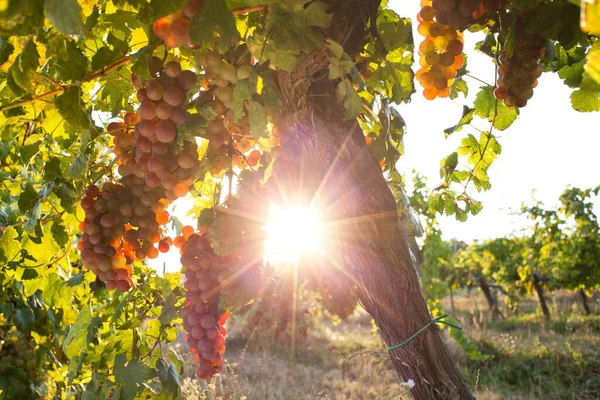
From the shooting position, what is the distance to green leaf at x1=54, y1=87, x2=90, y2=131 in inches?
43.1

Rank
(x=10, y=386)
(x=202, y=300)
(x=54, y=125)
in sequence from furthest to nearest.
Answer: (x=10, y=386) < (x=54, y=125) < (x=202, y=300)

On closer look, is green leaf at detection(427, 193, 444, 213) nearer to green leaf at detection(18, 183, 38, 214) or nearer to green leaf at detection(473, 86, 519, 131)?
green leaf at detection(473, 86, 519, 131)

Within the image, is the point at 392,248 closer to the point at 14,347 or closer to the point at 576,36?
the point at 576,36

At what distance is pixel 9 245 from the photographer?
1719mm

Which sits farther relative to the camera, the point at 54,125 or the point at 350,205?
the point at 54,125

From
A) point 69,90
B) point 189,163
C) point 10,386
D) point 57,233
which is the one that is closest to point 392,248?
point 189,163

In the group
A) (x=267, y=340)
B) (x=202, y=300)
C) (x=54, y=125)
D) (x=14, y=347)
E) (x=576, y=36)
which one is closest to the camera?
(x=576, y=36)

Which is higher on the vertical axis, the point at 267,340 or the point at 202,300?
the point at 267,340

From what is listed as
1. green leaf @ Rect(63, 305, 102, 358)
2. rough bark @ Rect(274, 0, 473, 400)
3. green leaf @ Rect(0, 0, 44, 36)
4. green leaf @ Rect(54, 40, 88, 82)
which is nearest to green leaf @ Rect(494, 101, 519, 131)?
rough bark @ Rect(274, 0, 473, 400)

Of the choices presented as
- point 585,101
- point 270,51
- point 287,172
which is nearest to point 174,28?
point 270,51

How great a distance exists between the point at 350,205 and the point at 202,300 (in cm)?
51

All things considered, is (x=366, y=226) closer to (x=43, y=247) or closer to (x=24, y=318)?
(x=43, y=247)

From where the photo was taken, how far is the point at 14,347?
3480 millimetres

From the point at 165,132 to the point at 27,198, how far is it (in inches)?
30.1
